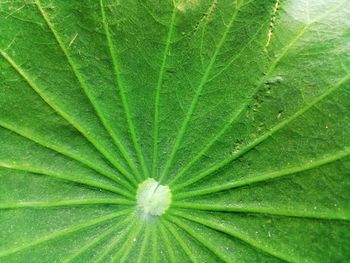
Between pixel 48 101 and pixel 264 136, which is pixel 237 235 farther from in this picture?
pixel 48 101

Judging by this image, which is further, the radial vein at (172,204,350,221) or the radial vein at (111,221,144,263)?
the radial vein at (111,221,144,263)

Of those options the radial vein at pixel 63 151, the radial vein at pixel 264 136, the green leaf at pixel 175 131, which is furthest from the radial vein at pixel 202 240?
the radial vein at pixel 63 151

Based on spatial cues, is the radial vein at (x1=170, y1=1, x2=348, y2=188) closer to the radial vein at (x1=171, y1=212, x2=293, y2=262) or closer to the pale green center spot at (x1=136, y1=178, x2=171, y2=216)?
the pale green center spot at (x1=136, y1=178, x2=171, y2=216)

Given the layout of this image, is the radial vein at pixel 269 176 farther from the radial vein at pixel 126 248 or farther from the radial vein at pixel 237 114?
the radial vein at pixel 126 248

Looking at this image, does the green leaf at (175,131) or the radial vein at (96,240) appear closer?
the green leaf at (175,131)

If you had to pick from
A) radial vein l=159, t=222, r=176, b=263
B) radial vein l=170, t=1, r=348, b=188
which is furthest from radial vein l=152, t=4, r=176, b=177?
radial vein l=159, t=222, r=176, b=263

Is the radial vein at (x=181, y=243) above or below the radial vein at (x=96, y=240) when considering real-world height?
above

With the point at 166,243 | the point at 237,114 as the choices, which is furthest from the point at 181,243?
the point at 237,114
